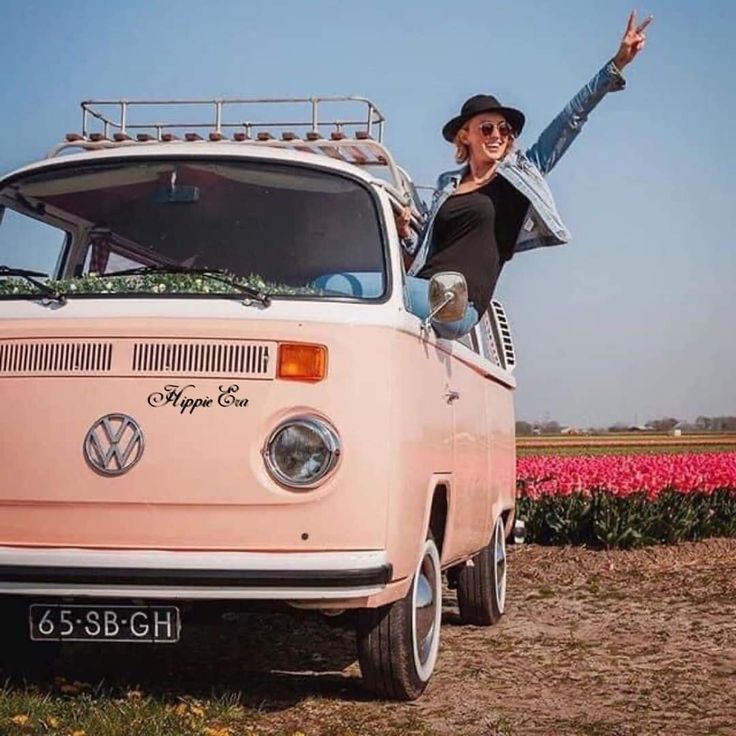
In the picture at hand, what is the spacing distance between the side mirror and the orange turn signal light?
2.14 ft

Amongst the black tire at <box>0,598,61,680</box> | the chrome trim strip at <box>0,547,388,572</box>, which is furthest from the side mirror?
the black tire at <box>0,598,61,680</box>

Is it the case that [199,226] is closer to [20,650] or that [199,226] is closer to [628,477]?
[20,650]

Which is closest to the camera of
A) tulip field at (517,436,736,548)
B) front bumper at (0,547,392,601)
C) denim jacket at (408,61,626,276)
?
front bumper at (0,547,392,601)

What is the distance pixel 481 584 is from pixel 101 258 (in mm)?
3130

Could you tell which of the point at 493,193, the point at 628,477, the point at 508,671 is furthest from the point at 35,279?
the point at 628,477

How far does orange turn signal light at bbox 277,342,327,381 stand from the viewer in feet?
15.1

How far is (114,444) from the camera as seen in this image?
4.64 metres

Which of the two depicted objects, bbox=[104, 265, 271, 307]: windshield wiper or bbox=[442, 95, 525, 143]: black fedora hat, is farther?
bbox=[442, 95, 525, 143]: black fedora hat

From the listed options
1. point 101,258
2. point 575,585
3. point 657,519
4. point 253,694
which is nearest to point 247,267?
point 101,258

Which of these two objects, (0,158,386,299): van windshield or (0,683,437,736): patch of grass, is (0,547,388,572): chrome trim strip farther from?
(0,158,386,299): van windshield

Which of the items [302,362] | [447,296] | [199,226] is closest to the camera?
[302,362]

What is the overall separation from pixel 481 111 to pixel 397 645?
270cm

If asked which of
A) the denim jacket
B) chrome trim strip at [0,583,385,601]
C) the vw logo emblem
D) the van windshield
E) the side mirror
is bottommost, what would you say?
chrome trim strip at [0,583,385,601]

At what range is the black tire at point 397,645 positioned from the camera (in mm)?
5039
